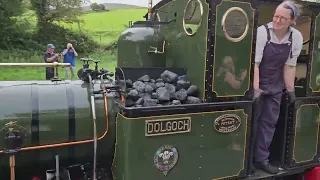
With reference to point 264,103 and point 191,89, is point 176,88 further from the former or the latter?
point 264,103

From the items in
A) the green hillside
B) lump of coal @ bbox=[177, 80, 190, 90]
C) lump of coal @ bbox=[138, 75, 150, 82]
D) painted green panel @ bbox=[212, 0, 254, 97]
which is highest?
the green hillside

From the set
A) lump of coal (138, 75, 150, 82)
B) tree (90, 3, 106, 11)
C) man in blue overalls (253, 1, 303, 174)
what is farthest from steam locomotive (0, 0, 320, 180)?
tree (90, 3, 106, 11)

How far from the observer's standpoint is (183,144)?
311 cm

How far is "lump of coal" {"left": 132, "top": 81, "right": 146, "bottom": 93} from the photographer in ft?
10.4

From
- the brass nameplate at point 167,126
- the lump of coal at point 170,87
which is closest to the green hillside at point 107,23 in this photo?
the lump of coal at point 170,87

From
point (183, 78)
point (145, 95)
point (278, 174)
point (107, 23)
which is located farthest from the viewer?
point (107, 23)

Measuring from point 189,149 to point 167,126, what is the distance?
36 centimetres

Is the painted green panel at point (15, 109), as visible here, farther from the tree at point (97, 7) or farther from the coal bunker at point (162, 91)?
the tree at point (97, 7)

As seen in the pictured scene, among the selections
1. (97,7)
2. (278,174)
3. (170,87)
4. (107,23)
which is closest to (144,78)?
(170,87)

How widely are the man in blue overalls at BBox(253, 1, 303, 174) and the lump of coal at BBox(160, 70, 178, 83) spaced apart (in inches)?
32.5

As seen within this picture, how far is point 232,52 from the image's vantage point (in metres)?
3.26

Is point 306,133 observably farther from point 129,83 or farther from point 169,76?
point 129,83

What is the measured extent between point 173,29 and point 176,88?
80 centimetres

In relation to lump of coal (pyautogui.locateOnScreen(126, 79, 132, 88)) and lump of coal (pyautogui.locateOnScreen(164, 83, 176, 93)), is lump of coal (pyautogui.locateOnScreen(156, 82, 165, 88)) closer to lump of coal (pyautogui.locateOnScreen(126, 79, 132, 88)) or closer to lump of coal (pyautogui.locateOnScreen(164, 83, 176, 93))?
lump of coal (pyautogui.locateOnScreen(164, 83, 176, 93))
